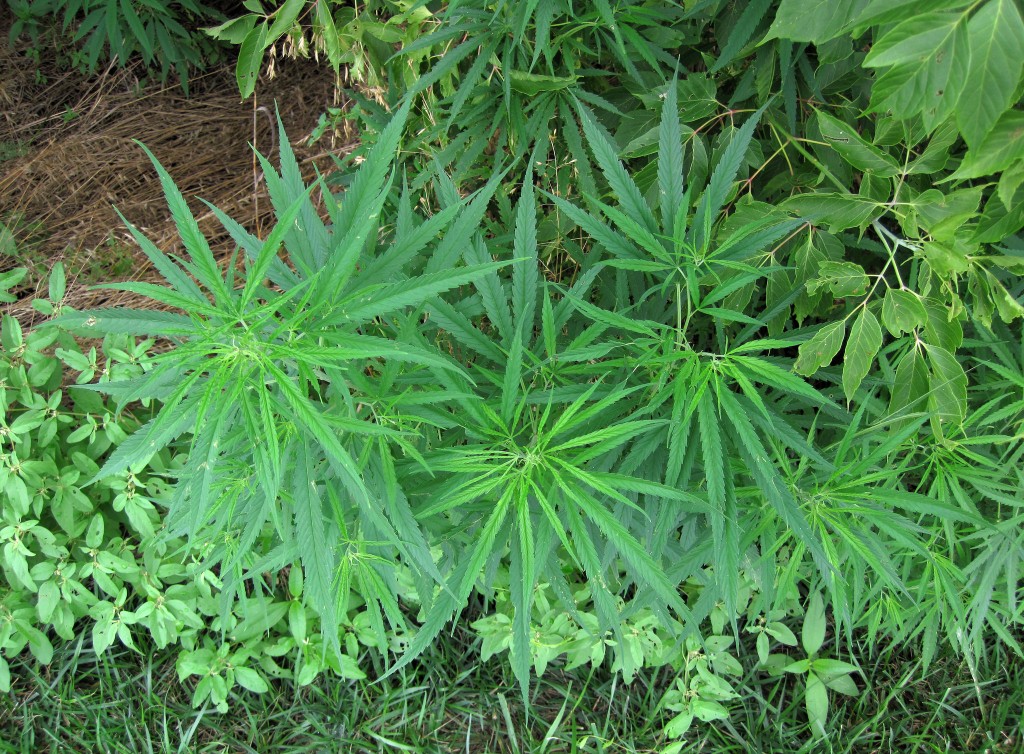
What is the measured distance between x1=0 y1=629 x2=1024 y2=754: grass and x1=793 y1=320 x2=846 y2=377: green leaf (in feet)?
3.92

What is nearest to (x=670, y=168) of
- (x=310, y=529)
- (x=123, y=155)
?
(x=310, y=529)

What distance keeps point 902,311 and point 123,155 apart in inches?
112

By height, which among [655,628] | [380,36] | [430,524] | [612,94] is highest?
[380,36]

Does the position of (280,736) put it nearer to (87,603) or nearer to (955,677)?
(87,603)

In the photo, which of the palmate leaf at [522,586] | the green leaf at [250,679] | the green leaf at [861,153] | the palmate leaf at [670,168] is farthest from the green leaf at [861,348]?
the green leaf at [250,679]

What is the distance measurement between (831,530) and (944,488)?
0.70 ft

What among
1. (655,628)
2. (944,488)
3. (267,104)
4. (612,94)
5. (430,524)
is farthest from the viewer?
(267,104)

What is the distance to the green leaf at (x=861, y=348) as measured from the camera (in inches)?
46.6

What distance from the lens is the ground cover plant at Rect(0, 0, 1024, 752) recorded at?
36.8 inches

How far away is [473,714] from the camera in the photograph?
6.77ft

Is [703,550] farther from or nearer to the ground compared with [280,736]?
farther from the ground

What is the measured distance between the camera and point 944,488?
137 cm

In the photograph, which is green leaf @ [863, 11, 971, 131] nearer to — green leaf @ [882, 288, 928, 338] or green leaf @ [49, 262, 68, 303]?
green leaf @ [882, 288, 928, 338]

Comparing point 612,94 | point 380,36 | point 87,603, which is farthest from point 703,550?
point 87,603
